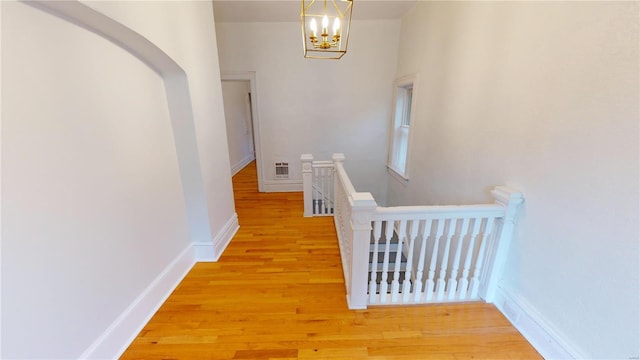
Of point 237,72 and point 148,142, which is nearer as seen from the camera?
point 148,142

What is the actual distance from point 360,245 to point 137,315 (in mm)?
1607

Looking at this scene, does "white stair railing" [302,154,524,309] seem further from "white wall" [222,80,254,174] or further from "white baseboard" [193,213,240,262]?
"white wall" [222,80,254,174]

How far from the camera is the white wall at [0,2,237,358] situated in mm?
1043

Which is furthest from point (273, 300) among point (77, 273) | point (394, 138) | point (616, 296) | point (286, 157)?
point (394, 138)

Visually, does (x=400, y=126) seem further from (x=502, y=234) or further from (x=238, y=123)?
(x=238, y=123)

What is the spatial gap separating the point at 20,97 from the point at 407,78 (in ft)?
12.5

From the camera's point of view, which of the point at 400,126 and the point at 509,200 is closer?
the point at 509,200

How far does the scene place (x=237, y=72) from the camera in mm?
4125

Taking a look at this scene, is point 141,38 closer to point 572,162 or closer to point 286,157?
point 572,162

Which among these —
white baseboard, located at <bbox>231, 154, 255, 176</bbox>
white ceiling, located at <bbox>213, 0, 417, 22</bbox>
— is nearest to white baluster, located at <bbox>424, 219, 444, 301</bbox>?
white ceiling, located at <bbox>213, 0, 417, 22</bbox>

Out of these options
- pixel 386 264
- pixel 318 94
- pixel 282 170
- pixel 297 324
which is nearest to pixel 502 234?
pixel 386 264

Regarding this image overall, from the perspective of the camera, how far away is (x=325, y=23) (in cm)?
166

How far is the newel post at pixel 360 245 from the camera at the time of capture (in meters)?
1.65

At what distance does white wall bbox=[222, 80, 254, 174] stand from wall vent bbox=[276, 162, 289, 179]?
156cm
